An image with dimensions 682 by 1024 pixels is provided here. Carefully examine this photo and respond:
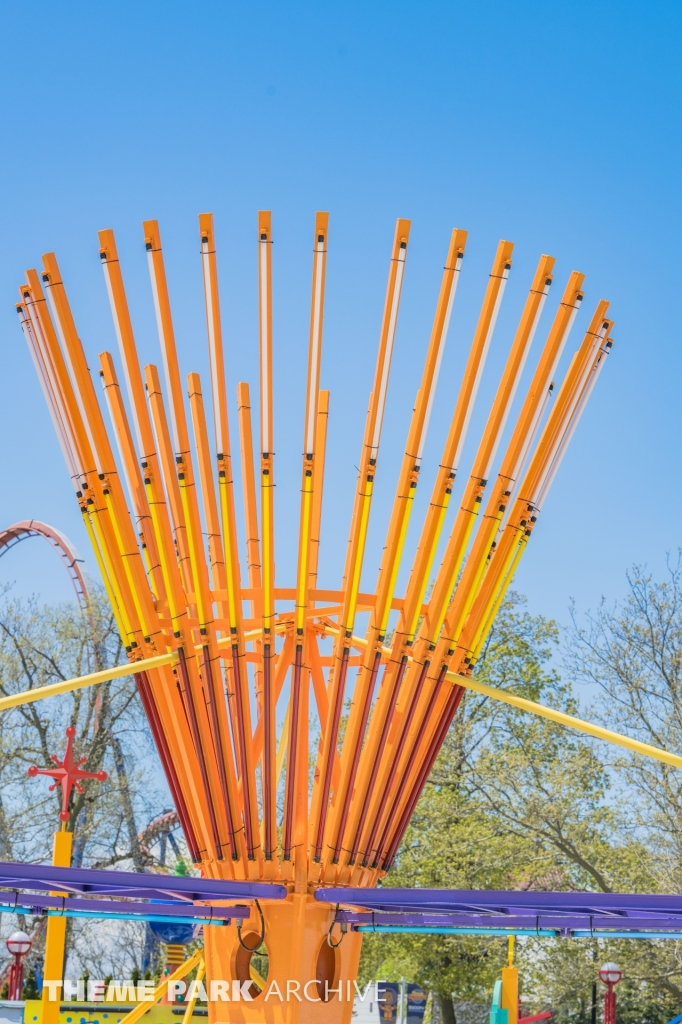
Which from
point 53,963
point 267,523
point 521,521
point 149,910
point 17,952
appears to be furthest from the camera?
point 17,952

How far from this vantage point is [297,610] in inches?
470

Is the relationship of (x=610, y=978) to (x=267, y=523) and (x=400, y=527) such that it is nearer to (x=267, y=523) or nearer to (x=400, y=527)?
(x=400, y=527)

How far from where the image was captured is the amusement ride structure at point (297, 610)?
1163cm

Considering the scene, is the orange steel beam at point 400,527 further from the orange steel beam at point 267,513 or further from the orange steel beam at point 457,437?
the orange steel beam at point 267,513

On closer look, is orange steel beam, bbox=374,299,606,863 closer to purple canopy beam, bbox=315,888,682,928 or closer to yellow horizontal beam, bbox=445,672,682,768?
yellow horizontal beam, bbox=445,672,682,768

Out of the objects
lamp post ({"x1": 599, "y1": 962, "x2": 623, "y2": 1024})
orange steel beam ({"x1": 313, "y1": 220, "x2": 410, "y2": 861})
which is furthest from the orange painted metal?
lamp post ({"x1": 599, "y1": 962, "x2": 623, "y2": 1024})

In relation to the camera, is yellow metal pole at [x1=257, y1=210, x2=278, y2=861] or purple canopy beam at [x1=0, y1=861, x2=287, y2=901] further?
yellow metal pole at [x1=257, y1=210, x2=278, y2=861]

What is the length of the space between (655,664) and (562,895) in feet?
57.4

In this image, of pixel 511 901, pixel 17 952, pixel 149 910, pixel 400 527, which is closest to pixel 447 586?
→ pixel 400 527

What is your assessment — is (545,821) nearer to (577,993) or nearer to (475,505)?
(577,993)

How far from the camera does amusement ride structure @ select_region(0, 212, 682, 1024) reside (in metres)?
11.6

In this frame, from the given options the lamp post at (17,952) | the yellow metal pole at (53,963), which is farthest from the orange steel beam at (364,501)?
the lamp post at (17,952)

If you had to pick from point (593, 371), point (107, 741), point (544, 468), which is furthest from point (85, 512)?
point (107, 741)

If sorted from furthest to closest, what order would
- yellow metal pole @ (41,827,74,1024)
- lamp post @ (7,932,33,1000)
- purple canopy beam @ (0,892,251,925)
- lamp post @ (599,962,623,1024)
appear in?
lamp post @ (7,932,33,1000)
lamp post @ (599,962,623,1024)
yellow metal pole @ (41,827,74,1024)
purple canopy beam @ (0,892,251,925)
